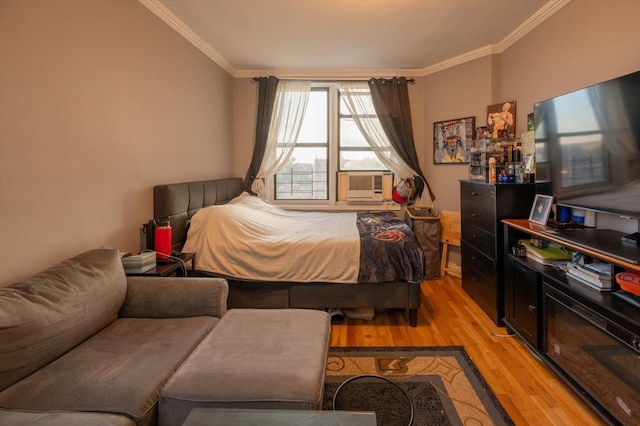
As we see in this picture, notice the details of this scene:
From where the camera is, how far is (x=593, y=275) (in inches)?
69.4

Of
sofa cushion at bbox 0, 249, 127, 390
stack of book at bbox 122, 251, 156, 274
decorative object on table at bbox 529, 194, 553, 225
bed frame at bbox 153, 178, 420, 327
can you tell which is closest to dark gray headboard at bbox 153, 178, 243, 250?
bed frame at bbox 153, 178, 420, 327

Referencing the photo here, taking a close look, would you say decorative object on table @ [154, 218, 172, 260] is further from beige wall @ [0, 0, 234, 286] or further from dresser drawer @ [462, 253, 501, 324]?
dresser drawer @ [462, 253, 501, 324]

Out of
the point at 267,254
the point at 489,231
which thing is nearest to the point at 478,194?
the point at 489,231

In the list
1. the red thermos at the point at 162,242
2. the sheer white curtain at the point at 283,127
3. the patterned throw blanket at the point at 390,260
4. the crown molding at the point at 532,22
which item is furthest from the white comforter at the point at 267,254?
the crown molding at the point at 532,22

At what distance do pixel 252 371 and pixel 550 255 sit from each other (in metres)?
2.04

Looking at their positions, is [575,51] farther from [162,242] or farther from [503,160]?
[162,242]

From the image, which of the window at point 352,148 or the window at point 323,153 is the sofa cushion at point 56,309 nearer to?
the window at point 323,153

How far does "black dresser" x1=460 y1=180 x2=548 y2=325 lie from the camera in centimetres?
267

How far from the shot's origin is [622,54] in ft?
6.93

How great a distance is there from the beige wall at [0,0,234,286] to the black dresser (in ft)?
9.01

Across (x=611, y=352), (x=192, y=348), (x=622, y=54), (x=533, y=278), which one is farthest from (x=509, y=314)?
(x=192, y=348)

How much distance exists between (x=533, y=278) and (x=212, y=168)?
3.28 m

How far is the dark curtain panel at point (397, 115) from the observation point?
4418 mm

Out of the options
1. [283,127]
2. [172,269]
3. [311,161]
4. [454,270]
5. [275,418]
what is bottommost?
[454,270]
